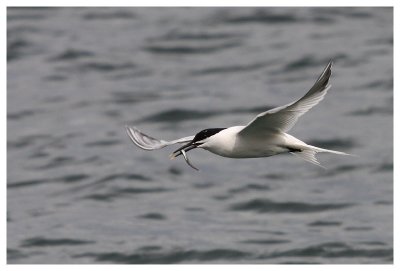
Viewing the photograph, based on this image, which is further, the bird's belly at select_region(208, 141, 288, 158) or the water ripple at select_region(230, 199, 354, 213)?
the water ripple at select_region(230, 199, 354, 213)

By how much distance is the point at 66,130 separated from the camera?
25938 millimetres

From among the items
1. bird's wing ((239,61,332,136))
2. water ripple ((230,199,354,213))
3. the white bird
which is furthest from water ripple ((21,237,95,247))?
bird's wing ((239,61,332,136))

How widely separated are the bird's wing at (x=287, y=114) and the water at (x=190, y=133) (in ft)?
33.0

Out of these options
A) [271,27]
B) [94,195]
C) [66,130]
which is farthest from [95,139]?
[271,27]

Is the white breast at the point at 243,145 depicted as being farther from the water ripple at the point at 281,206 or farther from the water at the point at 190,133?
the water ripple at the point at 281,206

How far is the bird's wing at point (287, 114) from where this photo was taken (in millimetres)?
7957

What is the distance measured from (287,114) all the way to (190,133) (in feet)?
50.0

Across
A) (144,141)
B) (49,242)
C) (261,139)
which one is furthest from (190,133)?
(261,139)

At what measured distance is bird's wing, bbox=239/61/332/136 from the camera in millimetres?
7957

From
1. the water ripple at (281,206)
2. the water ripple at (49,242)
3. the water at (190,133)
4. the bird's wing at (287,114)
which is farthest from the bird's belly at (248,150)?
the water ripple at (281,206)

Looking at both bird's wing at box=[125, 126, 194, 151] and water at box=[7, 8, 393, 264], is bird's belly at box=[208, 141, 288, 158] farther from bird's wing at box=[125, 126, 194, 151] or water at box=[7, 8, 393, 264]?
water at box=[7, 8, 393, 264]

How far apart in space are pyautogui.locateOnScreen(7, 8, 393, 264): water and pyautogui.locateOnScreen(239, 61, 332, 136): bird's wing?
10055 mm

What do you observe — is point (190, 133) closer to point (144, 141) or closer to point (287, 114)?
point (144, 141)

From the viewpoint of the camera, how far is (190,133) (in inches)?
933
